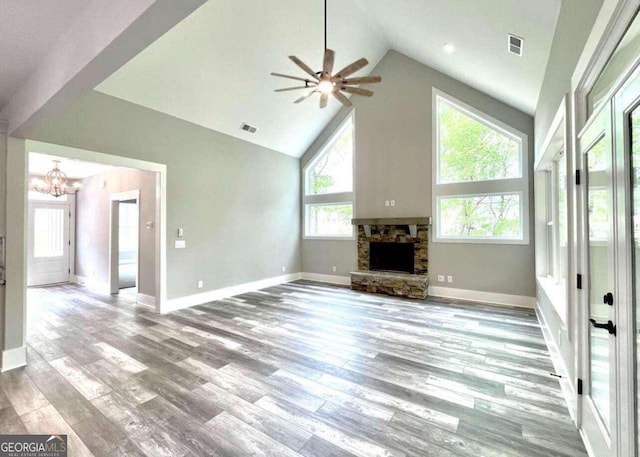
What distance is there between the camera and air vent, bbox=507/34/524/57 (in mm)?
3106

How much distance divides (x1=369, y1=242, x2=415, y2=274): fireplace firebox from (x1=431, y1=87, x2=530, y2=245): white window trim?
0.64 metres

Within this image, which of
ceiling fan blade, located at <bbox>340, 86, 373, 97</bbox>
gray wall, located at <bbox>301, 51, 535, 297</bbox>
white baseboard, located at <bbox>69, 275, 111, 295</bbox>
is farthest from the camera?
white baseboard, located at <bbox>69, 275, 111, 295</bbox>

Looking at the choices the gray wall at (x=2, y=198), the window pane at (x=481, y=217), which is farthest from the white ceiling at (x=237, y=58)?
the window pane at (x=481, y=217)

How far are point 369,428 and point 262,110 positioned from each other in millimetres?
5474

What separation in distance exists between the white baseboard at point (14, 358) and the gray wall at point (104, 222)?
2053 mm

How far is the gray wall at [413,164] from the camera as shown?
4.96 meters

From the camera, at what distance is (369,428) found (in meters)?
1.91

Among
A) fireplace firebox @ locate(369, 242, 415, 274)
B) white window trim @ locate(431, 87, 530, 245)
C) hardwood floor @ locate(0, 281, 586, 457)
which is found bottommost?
hardwood floor @ locate(0, 281, 586, 457)

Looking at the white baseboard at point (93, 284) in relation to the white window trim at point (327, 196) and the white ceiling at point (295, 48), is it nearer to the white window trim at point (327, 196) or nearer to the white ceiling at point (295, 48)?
the white ceiling at point (295, 48)

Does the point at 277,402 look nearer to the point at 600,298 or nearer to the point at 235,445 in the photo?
the point at 235,445

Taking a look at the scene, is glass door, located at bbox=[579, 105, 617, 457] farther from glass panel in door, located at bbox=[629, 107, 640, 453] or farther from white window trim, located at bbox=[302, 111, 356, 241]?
white window trim, located at bbox=[302, 111, 356, 241]

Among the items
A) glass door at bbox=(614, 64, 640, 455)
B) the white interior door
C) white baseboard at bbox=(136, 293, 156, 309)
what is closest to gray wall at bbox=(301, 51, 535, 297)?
white baseboard at bbox=(136, 293, 156, 309)

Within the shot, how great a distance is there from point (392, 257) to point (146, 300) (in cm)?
497

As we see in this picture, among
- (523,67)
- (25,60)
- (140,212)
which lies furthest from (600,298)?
(140,212)
